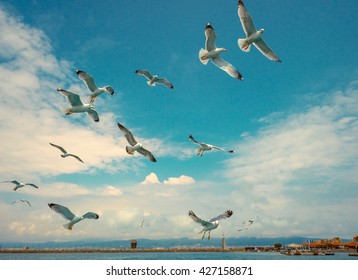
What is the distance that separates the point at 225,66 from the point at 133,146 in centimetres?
627

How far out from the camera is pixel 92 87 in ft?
71.1

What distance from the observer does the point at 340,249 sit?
14600 cm

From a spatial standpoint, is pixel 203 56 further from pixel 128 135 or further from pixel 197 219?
pixel 197 219

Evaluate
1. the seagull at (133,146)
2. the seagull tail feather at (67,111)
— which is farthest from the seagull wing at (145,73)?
the seagull tail feather at (67,111)

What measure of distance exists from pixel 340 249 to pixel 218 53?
146862mm

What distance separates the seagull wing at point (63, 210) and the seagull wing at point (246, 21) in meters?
11.2

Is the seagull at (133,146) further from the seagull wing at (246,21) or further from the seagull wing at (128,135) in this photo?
the seagull wing at (246,21)

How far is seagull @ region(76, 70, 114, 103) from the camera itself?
21.2 meters

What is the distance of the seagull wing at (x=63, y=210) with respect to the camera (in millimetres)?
16441

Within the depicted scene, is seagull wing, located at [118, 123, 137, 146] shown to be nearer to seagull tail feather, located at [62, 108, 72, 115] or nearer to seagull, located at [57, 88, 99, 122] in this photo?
seagull, located at [57, 88, 99, 122]

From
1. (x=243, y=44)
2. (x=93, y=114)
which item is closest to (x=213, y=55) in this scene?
(x=243, y=44)

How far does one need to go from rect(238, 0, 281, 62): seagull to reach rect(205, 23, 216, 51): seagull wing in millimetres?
1296
